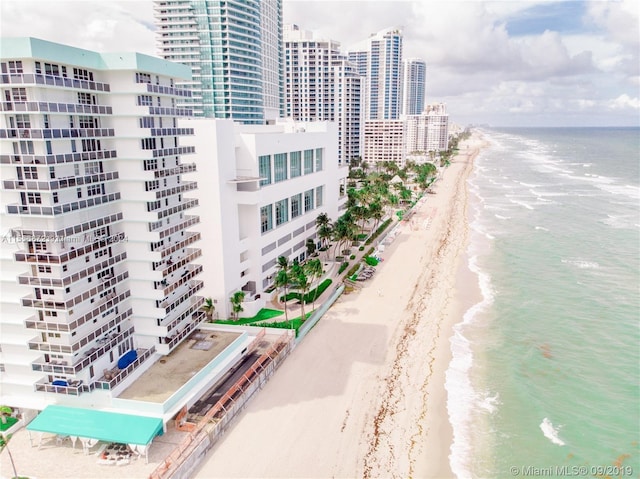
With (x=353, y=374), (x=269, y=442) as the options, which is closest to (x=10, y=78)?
(x=269, y=442)

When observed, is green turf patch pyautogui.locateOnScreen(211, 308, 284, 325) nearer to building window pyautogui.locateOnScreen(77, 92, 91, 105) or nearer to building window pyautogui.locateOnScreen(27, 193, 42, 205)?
building window pyautogui.locateOnScreen(27, 193, 42, 205)

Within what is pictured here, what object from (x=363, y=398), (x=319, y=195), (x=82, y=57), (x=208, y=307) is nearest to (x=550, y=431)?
(x=363, y=398)

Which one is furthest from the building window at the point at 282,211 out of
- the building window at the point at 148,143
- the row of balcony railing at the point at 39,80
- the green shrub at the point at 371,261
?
the row of balcony railing at the point at 39,80

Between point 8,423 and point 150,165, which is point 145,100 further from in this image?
point 8,423

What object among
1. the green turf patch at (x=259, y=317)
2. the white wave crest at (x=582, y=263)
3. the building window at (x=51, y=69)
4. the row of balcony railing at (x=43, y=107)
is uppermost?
the building window at (x=51, y=69)

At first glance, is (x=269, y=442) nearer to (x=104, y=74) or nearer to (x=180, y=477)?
(x=180, y=477)

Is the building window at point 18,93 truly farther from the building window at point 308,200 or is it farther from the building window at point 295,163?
the building window at point 308,200
